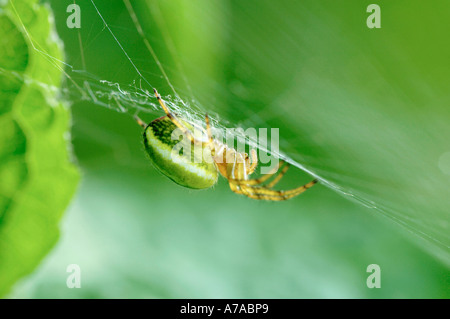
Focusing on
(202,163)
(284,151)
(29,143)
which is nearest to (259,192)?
A: (284,151)

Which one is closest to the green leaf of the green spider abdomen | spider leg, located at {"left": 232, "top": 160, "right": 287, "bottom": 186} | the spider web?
the green spider abdomen

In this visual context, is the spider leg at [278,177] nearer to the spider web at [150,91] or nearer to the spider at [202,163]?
the spider at [202,163]

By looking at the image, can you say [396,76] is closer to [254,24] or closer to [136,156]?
[254,24]

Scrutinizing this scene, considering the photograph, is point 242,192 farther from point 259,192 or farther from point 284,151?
point 284,151

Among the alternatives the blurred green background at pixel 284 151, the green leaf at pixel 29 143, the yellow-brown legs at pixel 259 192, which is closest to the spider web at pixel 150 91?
the blurred green background at pixel 284 151

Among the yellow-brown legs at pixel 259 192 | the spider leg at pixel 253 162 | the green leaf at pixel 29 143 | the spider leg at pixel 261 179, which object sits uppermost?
the spider leg at pixel 253 162

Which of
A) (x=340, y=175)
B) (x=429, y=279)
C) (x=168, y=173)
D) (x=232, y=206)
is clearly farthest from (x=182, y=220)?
(x=429, y=279)
